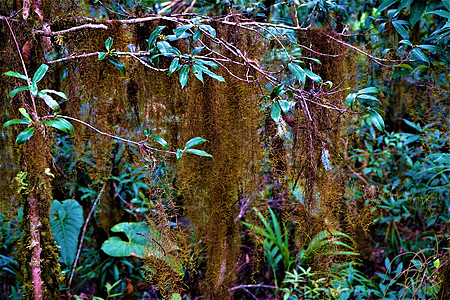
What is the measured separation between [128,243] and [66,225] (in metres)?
0.44

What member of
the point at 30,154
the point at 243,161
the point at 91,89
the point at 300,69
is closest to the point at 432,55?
the point at 300,69

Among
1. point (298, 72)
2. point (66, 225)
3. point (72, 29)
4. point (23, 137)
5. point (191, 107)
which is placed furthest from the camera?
point (66, 225)

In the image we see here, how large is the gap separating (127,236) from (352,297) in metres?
1.58

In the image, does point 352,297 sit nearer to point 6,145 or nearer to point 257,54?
point 257,54

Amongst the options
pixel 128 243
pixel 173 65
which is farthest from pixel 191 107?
pixel 128 243

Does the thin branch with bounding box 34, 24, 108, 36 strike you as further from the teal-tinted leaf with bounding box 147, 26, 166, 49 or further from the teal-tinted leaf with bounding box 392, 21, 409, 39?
the teal-tinted leaf with bounding box 392, 21, 409, 39

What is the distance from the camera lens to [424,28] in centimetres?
218

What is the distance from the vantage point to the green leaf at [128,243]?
1966 millimetres

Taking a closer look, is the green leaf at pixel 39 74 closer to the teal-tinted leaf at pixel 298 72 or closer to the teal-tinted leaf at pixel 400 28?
the teal-tinted leaf at pixel 298 72

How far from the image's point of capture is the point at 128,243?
205 cm

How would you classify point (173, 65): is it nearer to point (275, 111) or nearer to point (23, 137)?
point (275, 111)

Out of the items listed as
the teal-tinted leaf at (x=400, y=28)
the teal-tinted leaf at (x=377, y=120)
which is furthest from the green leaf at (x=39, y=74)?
the teal-tinted leaf at (x=400, y=28)

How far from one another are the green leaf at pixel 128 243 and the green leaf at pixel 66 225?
0.76ft

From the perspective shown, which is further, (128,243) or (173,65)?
(128,243)
